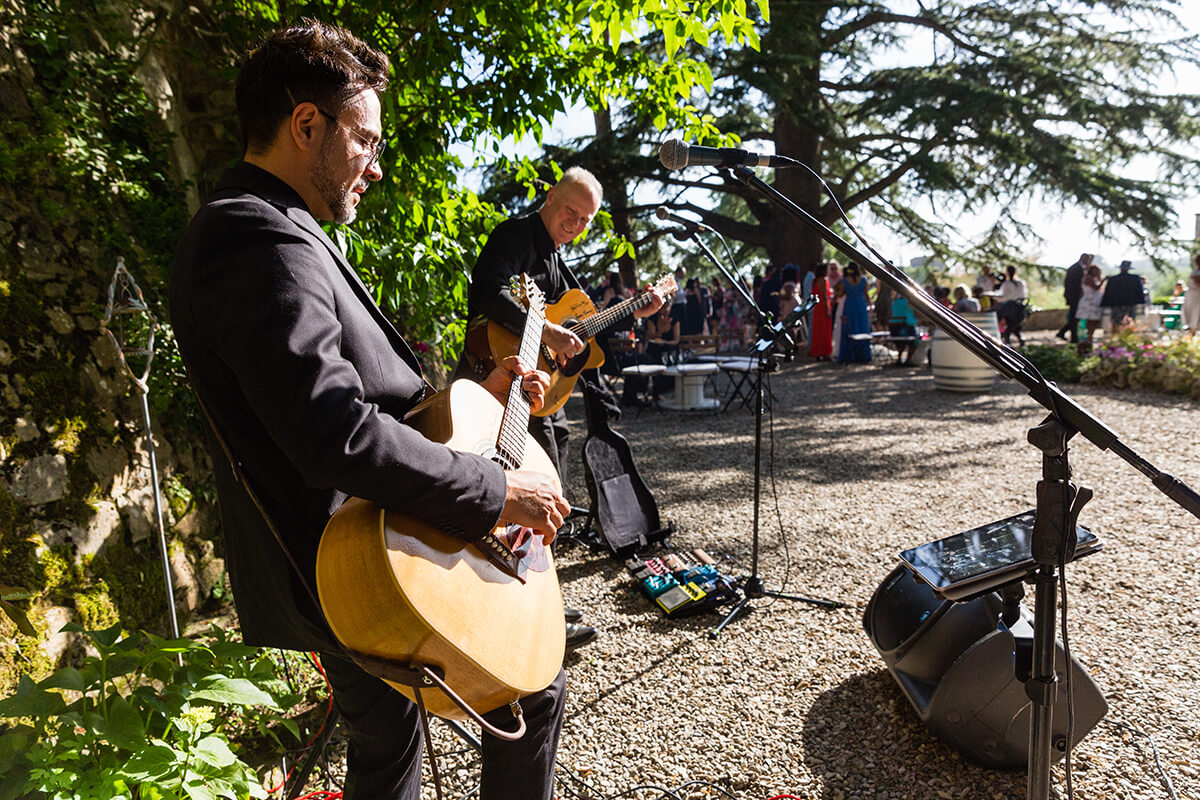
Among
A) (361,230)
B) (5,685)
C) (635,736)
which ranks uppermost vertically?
(361,230)

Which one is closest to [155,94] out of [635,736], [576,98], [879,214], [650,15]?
[576,98]

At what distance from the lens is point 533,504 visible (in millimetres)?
1402

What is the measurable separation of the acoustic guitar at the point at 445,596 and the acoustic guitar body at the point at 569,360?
1.51 metres

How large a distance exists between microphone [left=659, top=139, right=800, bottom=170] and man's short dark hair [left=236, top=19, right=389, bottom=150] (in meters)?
0.90

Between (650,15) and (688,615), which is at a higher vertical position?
(650,15)

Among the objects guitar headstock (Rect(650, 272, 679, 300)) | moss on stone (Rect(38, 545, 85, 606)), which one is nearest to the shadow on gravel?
guitar headstock (Rect(650, 272, 679, 300))

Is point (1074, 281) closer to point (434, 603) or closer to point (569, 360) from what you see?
point (569, 360)

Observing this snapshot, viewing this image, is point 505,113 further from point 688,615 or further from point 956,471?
point 956,471

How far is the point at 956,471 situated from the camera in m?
5.89

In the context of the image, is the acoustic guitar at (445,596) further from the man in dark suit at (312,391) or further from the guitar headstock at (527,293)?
the guitar headstock at (527,293)

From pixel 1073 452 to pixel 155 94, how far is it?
714cm

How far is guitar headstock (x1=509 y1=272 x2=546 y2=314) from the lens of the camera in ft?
9.31

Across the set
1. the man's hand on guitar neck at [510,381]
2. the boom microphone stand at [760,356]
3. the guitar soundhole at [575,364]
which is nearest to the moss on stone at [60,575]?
the man's hand on guitar neck at [510,381]

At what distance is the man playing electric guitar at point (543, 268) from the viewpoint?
3.10m
